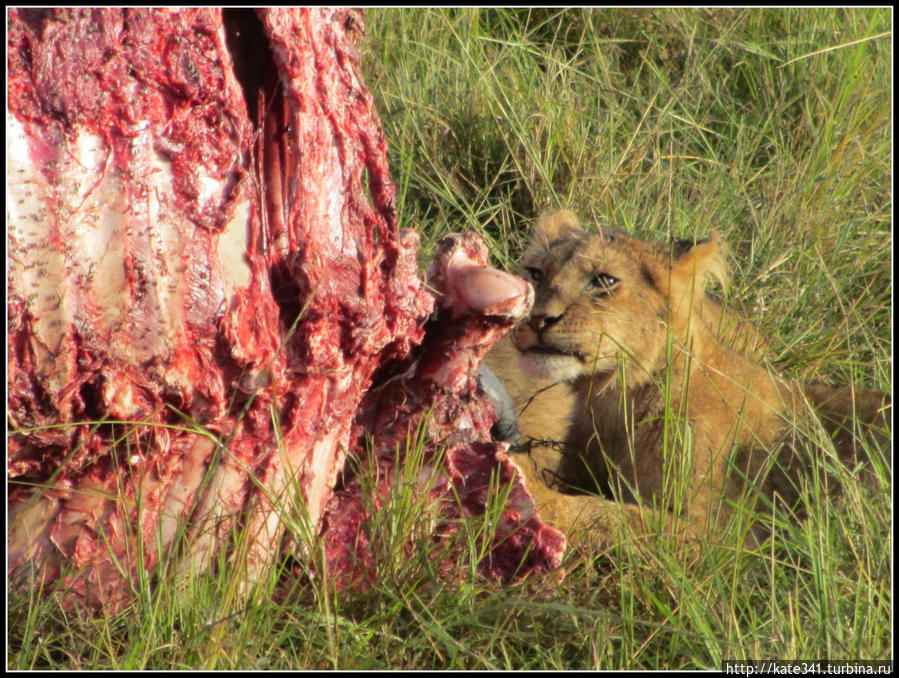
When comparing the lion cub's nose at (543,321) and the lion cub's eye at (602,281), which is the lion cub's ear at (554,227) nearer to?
the lion cub's eye at (602,281)

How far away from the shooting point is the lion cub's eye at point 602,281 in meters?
3.48

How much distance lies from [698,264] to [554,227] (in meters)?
0.56

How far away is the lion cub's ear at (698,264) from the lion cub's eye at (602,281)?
218 mm

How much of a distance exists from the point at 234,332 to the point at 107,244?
1.03ft

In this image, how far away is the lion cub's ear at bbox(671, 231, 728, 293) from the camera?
3.50m

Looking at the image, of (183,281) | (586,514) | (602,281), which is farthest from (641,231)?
(183,281)

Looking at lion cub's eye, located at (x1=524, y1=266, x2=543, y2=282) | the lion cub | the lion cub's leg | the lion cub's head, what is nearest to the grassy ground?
the lion cub's leg

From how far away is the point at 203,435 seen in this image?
2.29 meters

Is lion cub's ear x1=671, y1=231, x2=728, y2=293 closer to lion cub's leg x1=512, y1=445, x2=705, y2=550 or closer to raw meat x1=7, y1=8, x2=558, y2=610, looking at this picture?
lion cub's leg x1=512, y1=445, x2=705, y2=550

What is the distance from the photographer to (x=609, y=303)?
342cm

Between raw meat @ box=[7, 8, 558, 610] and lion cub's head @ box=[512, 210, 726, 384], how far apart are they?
3.17 ft

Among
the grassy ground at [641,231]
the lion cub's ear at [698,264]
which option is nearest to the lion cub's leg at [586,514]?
the grassy ground at [641,231]

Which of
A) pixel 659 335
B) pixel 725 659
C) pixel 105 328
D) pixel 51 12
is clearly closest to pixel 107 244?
pixel 105 328

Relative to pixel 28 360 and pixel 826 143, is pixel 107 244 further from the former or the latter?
pixel 826 143
